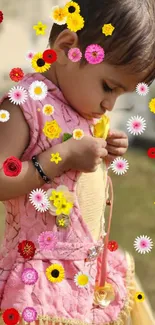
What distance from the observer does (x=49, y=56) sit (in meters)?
1.06

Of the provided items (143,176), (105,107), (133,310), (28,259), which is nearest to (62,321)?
(28,259)

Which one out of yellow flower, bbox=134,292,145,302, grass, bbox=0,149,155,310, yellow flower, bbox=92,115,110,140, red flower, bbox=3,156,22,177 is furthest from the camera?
grass, bbox=0,149,155,310

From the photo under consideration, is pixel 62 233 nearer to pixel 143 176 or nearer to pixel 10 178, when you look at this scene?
pixel 10 178

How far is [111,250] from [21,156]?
0.31 m

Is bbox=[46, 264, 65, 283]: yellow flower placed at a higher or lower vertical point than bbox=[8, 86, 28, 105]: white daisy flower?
lower

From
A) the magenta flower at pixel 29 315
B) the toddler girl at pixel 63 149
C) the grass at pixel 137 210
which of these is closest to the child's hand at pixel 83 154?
the toddler girl at pixel 63 149

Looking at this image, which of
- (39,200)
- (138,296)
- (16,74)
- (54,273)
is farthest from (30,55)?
(138,296)

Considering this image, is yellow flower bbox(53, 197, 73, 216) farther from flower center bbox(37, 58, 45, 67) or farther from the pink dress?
flower center bbox(37, 58, 45, 67)

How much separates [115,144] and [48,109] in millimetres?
164

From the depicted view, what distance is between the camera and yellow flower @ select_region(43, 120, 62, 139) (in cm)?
104

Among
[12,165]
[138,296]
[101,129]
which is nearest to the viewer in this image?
[12,165]

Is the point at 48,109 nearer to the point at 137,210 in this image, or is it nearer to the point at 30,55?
the point at 30,55

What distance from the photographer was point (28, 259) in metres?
1.07

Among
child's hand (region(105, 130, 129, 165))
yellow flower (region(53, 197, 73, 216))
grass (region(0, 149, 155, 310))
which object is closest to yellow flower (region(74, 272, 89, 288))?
yellow flower (region(53, 197, 73, 216))
